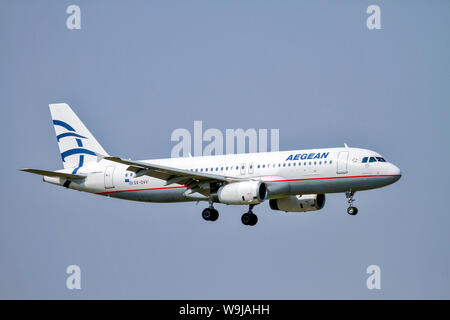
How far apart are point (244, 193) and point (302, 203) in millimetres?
7159

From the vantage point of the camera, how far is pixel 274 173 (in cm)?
7650

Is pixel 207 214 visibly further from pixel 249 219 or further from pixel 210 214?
pixel 249 219

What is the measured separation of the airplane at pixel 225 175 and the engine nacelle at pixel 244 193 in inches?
2.6

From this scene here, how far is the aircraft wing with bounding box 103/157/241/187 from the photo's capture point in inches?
2965

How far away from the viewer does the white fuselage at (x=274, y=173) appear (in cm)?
7475

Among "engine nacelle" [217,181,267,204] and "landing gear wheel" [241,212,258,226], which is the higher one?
"engine nacelle" [217,181,267,204]

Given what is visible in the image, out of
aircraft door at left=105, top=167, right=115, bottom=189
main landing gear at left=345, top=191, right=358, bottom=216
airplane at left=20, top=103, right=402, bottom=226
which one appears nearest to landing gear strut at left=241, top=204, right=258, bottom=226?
airplane at left=20, top=103, right=402, bottom=226

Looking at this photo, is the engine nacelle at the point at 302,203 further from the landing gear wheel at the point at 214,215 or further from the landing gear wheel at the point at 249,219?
the landing gear wheel at the point at 214,215

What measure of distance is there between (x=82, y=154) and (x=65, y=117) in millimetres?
3493

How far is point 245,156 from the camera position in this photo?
78688 mm

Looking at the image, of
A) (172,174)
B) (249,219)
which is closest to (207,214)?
(249,219)

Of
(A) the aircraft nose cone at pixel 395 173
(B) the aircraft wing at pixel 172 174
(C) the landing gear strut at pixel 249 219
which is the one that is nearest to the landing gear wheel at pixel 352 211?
(A) the aircraft nose cone at pixel 395 173

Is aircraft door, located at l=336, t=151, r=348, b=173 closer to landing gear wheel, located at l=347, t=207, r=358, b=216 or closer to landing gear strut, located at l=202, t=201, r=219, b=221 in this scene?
landing gear wheel, located at l=347, t=207, r=358, b=216
